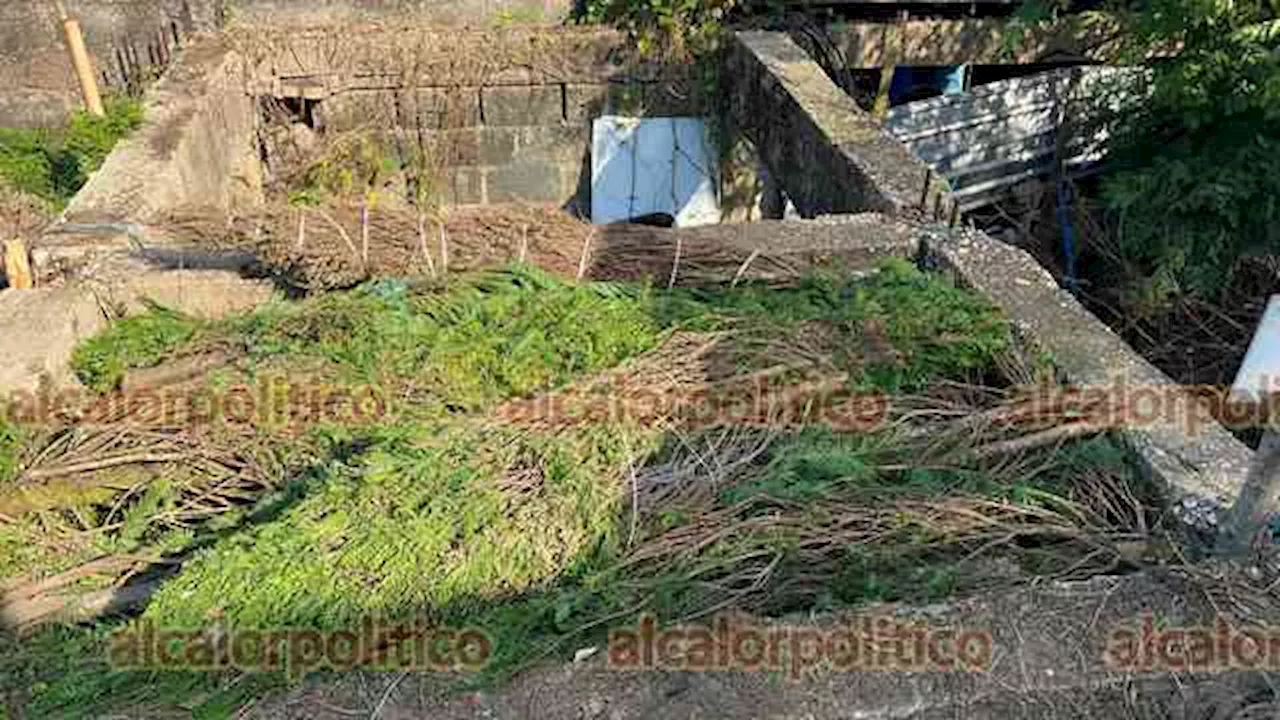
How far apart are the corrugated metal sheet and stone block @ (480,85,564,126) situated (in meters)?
2.56

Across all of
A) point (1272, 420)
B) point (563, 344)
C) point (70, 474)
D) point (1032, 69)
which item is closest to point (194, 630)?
point (70, 474)

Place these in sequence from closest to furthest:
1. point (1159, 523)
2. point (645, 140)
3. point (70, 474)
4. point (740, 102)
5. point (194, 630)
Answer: point (194, 630)
point (1159, 523)
point (70, 474)
point (740, 102)
point (645, 140)

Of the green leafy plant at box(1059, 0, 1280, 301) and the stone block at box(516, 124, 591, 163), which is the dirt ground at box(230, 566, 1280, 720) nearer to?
the green leafy plant at box(1059, 0, 1280, 301)

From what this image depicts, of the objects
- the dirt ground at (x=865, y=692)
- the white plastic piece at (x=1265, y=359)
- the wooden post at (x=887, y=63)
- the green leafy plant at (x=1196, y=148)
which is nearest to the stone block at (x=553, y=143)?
the wooden post at (x=887, y=63)

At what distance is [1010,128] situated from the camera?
7.87 metres

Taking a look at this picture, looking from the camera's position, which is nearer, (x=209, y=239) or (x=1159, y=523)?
(x=1159, y=523)

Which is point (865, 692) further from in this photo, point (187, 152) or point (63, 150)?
point (63, 150)

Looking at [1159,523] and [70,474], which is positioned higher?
[1159,523]

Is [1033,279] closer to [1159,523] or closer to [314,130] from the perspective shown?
[1159,523]

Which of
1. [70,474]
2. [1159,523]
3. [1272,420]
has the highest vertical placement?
[1272,420]

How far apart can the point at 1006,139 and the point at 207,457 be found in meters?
6.65

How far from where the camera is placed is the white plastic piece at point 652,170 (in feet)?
25.6

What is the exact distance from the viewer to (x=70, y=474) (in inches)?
133

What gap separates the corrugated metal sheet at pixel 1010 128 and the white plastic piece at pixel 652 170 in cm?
153
